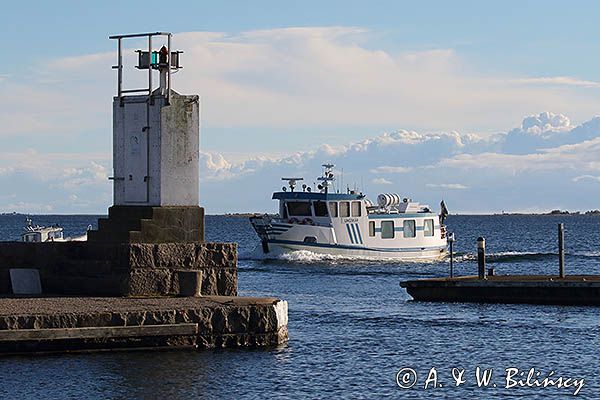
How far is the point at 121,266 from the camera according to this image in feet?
76.1

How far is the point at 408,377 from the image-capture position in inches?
824

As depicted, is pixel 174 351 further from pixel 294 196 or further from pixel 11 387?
pixel 294 196

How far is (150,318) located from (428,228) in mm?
42780

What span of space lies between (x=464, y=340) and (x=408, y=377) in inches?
217

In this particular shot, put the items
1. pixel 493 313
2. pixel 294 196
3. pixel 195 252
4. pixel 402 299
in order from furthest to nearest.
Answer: pixel 294 196 → pixel 402 299 → pixel 493 313 → pixel 195 252

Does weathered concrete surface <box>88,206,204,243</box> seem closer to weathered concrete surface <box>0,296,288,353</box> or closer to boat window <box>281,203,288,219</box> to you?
weathered concrete surface <box>0,296,288,353</box>

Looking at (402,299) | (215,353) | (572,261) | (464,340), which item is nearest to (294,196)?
(572,261)

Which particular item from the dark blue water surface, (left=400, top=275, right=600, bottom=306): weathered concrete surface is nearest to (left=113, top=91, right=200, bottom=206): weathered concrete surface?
the dark blue water surface

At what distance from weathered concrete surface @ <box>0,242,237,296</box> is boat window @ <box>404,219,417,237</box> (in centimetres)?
3738

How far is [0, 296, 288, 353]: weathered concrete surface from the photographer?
20.5 meters

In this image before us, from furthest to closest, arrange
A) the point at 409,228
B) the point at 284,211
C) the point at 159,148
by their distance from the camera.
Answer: the point at 409,228, the point at 284,211, the point at 159,148

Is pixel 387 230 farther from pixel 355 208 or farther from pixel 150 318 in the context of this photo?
pixel 150 318

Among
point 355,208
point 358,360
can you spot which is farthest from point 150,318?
point 355,208

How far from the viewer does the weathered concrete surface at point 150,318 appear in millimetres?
20469
